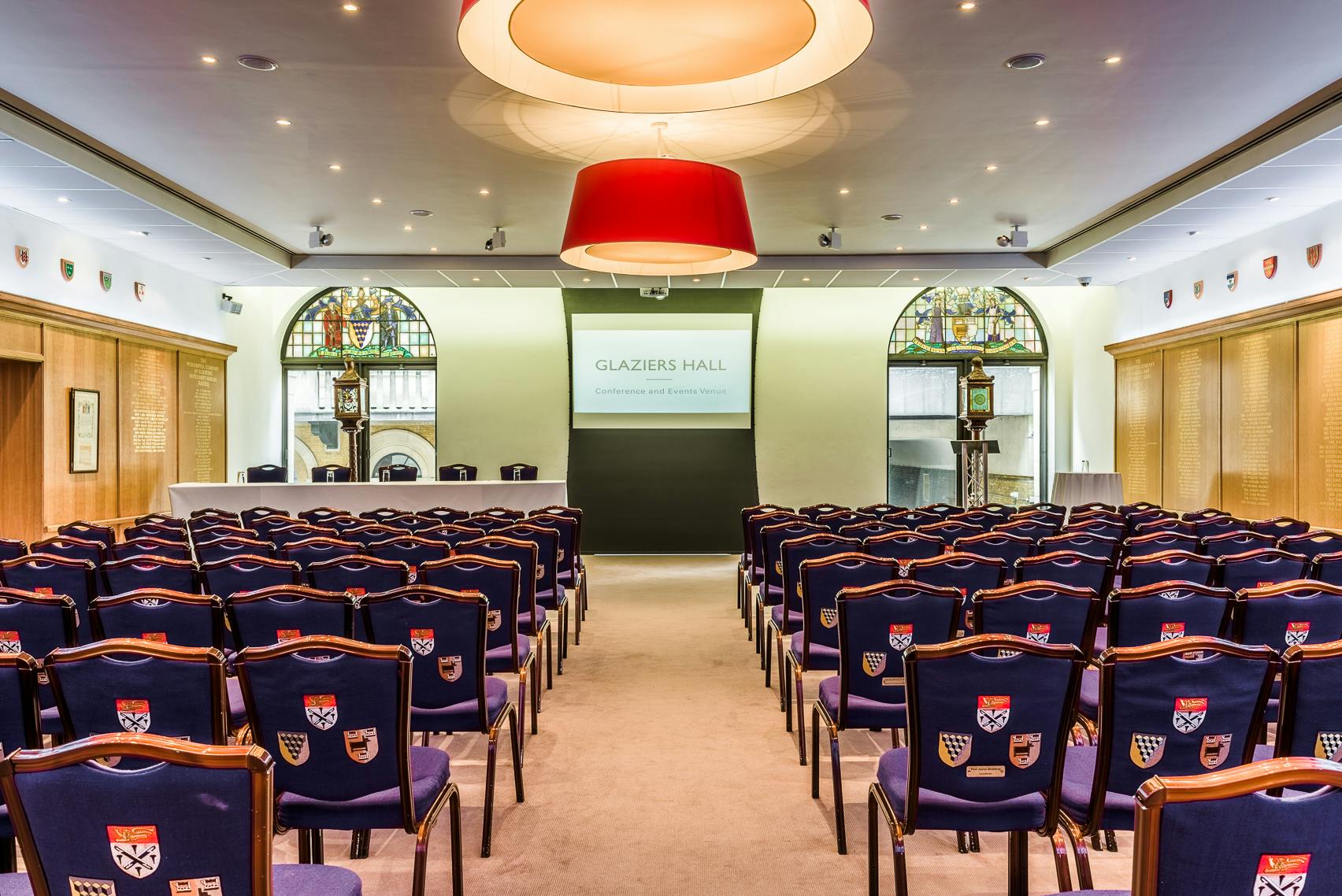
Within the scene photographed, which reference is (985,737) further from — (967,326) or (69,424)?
(967,326)

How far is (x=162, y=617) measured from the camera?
11.5 feet

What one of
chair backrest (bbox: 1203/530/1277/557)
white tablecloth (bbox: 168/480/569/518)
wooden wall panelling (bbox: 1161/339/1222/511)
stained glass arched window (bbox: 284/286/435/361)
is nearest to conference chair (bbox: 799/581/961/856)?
chair backrest (bbox: 1203/530/1277/557)

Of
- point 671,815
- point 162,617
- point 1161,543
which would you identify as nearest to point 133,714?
point 162,617

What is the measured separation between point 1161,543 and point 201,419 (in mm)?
11899

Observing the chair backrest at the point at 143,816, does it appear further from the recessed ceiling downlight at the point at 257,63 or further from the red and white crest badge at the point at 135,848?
the recessed ceiling downlight at the point at 257,63

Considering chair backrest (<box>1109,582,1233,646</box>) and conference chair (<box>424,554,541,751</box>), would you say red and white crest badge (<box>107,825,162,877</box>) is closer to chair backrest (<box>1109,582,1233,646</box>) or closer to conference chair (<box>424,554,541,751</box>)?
conference chair (<box>424,554,541,751</box>)

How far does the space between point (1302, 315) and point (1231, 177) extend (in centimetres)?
230

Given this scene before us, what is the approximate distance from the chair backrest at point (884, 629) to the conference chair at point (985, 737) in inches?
33.6

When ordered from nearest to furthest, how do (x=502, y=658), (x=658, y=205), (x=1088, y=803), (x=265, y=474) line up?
(x=1088, y=803) < (x=502, y=658) < (x=658, y=205) < (x=265, y=474)

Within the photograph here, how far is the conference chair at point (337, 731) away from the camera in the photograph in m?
2.46

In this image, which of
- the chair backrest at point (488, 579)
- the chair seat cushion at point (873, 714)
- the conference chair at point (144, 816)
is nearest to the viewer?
the conference chair at point (144, 816)

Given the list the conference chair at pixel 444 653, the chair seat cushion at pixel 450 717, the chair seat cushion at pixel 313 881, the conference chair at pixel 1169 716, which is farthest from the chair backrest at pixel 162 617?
the conference chair at pixel 1169 716

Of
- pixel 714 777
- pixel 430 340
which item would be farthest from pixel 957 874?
pixel 430 340

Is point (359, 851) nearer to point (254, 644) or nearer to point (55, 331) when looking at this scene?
point (254, 644)
